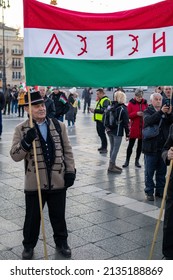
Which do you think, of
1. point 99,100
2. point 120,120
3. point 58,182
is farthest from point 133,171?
point 58,182

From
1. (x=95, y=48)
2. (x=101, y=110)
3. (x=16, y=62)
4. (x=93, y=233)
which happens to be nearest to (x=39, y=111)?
(x=95, y=48)

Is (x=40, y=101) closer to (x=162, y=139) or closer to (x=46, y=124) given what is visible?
(x=46, y=124)

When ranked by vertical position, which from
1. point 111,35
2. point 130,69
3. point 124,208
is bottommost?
point 124,208

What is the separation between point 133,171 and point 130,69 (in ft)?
15.1

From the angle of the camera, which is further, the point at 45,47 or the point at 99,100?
the point at 99,100

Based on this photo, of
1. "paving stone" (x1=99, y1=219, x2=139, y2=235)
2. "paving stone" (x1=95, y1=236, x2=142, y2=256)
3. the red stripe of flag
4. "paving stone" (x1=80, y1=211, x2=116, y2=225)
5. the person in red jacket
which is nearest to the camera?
the red stripe of flag

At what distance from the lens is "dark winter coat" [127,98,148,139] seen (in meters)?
8.63

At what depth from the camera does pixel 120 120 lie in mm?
8375

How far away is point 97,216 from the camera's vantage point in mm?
5512

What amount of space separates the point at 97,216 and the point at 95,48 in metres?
2.48

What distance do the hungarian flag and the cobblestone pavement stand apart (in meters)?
1.89

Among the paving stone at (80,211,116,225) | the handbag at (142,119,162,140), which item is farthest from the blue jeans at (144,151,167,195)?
the paving stone at (80,211,116,225)

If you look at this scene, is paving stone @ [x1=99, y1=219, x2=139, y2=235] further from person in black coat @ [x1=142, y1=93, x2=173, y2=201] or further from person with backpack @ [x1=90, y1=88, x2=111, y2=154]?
person with backpack @ [x1=90, y1=88, x2=111, y2=154]

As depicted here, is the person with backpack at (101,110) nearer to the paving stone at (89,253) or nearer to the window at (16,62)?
the paving stone at (89,253)
